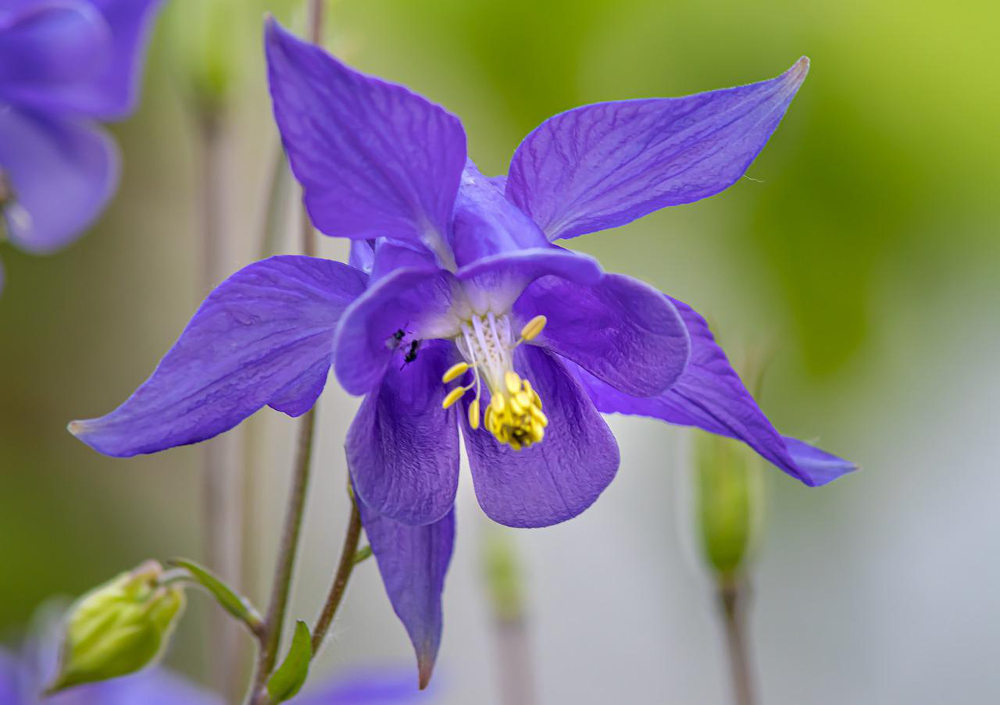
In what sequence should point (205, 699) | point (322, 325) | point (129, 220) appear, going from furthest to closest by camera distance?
1. point (129, 220)
2. point (205, 699)
3. point (322, 325)

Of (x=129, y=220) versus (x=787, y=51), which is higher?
(x=787, y=51)

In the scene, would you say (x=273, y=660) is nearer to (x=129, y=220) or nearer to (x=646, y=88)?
(x=129, y=220)

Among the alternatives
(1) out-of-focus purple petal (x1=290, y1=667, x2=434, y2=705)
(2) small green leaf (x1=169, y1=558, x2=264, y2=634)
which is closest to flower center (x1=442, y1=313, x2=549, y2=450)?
(2) small green leaf (x1=169, y1=558, x2=264, y2=634)

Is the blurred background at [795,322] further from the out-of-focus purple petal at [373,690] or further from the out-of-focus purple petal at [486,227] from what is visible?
the out-of-focus purple petal at [486,227]

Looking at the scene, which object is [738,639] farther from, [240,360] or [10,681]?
[10,681]

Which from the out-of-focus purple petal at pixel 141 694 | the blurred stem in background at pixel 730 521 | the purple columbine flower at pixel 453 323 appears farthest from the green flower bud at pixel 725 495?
the out-of-focus purple petal at pixel 141 694

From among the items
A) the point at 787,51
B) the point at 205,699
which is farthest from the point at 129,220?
the point at 787,51
